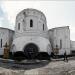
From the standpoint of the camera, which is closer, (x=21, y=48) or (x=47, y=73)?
(x=47, y=73)

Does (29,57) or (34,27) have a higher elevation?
(34,27)

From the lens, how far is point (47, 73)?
67.9 feet

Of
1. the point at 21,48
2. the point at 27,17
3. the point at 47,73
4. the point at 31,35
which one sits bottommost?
the point at 47,73

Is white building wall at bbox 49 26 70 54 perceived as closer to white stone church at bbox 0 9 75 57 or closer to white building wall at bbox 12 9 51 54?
white stone church at bbox 0 9 75 57

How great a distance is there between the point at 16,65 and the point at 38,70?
4407 mm

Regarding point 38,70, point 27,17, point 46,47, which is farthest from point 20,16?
point 38,70

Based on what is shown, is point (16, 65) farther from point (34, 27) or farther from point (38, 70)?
point (34, 27)

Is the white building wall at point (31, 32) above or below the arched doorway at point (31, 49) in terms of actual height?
above

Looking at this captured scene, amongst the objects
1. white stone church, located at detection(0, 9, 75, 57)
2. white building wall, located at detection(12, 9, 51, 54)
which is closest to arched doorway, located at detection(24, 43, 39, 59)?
white stone church, located at detection(0, 9, 75, 57)

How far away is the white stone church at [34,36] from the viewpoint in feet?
109

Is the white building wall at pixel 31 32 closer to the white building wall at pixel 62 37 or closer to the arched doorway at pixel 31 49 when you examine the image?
the arched doorway at pixel 31 49

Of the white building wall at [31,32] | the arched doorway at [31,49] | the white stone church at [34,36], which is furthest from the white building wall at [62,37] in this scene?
the arched doorway at [31,49]

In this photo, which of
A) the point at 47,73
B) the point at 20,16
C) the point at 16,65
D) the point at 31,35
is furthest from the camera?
the point at 20,16

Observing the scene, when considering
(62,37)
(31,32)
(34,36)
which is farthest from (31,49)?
(62,37)
